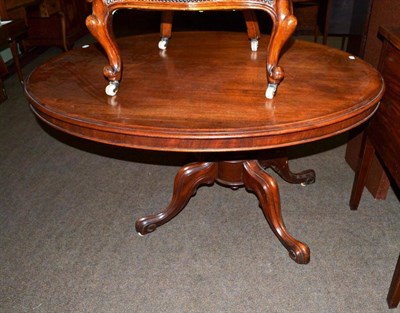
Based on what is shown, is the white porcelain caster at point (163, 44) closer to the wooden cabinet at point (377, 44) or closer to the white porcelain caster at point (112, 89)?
the white porcelain caster at point (112, 89)

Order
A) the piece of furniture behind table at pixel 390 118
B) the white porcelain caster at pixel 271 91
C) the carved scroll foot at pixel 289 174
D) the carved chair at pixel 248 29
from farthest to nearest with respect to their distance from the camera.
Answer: the carved scroll foot at pixel 289 174
the carved chair at pixel 248 29
the piece of furniture behind table at pixel 390 118
the white porcelain caster at pixel 271 91

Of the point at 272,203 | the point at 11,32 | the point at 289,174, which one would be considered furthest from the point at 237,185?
the point at 11,32

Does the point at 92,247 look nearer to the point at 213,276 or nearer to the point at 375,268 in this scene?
the point at 213,276

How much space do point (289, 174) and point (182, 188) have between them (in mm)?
675

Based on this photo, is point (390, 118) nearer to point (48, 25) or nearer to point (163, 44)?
point (163, 44)

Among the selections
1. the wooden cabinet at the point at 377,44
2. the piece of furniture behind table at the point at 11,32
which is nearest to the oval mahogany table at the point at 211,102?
the wooden cabinet at the point at 377,44

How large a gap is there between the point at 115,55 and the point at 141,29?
4757mm

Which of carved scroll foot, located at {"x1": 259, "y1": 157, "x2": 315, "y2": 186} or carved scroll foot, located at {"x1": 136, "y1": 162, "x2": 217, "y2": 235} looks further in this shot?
carved scroll foot, located at {"x1": 259, "y1": 157, "x2": 315, "y2": 186}

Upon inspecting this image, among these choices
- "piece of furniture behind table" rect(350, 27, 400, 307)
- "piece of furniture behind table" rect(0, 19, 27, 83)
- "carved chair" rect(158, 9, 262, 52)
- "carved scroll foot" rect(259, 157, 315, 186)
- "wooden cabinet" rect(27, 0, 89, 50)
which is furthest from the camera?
"wooden cabinet" rect(27, 0, 89, 50)

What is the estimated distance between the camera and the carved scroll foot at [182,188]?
67.6 inches

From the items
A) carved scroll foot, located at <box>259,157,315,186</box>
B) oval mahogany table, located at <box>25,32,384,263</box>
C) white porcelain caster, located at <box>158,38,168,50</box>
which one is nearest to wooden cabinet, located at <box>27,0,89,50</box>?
oval mahogany table, located at <box>25,32,384,263</box>

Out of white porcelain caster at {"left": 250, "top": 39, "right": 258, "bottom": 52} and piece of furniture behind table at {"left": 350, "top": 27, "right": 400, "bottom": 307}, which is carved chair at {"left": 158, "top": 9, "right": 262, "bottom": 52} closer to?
white porcelain caster at {"left": 250, "top": 39, "right": 258, "bottom": 52}

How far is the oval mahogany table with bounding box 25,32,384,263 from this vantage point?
1035mm

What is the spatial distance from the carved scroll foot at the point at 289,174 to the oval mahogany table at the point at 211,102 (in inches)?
10.4
